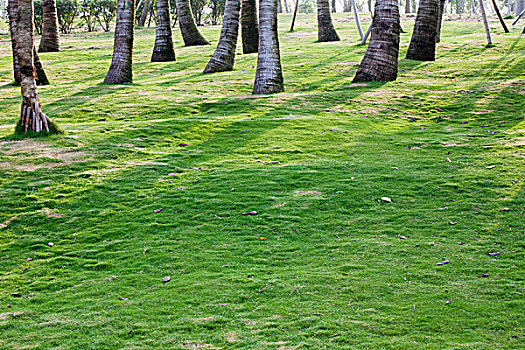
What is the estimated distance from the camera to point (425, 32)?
61.3ft

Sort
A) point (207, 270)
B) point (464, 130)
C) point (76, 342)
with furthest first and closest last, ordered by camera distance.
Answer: point (464, 130) < point (207, 270) < point (76, 342)

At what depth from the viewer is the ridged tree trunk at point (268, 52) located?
1401cm

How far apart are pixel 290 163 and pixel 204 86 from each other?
7478 millimetres

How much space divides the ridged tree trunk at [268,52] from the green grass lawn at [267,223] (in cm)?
108

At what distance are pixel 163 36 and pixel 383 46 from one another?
10.0 metres

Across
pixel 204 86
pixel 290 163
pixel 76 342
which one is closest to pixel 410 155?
pixel 290 163

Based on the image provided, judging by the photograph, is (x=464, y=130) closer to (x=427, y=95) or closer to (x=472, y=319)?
(x=427, y=95)

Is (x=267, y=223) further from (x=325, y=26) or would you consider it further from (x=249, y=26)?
(x=325, y=26)

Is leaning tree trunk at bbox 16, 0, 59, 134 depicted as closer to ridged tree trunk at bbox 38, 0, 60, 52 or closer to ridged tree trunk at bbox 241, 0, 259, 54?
ridged tree trunk at bbox 241, 0, 259, 54

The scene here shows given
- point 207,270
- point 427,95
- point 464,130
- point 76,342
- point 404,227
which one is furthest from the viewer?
point 427,95

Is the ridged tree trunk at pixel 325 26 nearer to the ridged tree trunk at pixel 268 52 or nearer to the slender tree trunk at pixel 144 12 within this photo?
the slender tree trunk at pixel 144 12

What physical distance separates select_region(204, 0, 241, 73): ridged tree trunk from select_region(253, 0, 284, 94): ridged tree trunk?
3.83 m

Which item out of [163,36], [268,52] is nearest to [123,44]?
[268,52]

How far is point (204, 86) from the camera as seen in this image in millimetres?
15555
